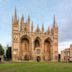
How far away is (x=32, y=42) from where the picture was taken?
3652 inches

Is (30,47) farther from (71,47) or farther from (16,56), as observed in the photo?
(71,47)

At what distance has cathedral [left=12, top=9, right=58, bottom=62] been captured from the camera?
295ft

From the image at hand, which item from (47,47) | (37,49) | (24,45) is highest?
(24,45)

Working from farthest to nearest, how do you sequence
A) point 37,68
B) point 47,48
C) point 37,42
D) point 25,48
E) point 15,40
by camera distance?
point 47,48
point 37,42
point 25,48
point 15,40
point 37,68

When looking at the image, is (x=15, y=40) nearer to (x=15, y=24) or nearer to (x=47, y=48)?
(x=15, y=24)

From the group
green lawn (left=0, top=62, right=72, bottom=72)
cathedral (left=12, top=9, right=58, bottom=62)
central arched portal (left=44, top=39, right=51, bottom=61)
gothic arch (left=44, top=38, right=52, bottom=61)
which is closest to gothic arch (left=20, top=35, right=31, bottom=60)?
cathedral (left=12, top=9, right=58, bottom=62)

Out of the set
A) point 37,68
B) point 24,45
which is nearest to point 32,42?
point 24,45

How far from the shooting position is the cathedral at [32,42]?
89.9 metres

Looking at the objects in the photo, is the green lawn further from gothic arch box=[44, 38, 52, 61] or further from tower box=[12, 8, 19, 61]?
gothic arch box=[44, 38, 52, 61]

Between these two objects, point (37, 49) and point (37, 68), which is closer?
Result: point (37, 68)

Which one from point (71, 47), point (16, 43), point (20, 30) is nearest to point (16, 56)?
point (16, 43)

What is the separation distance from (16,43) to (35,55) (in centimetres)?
900

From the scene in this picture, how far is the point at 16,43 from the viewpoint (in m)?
89.6

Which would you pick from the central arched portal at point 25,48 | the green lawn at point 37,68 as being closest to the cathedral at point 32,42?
the central arched portal at point 25,48
